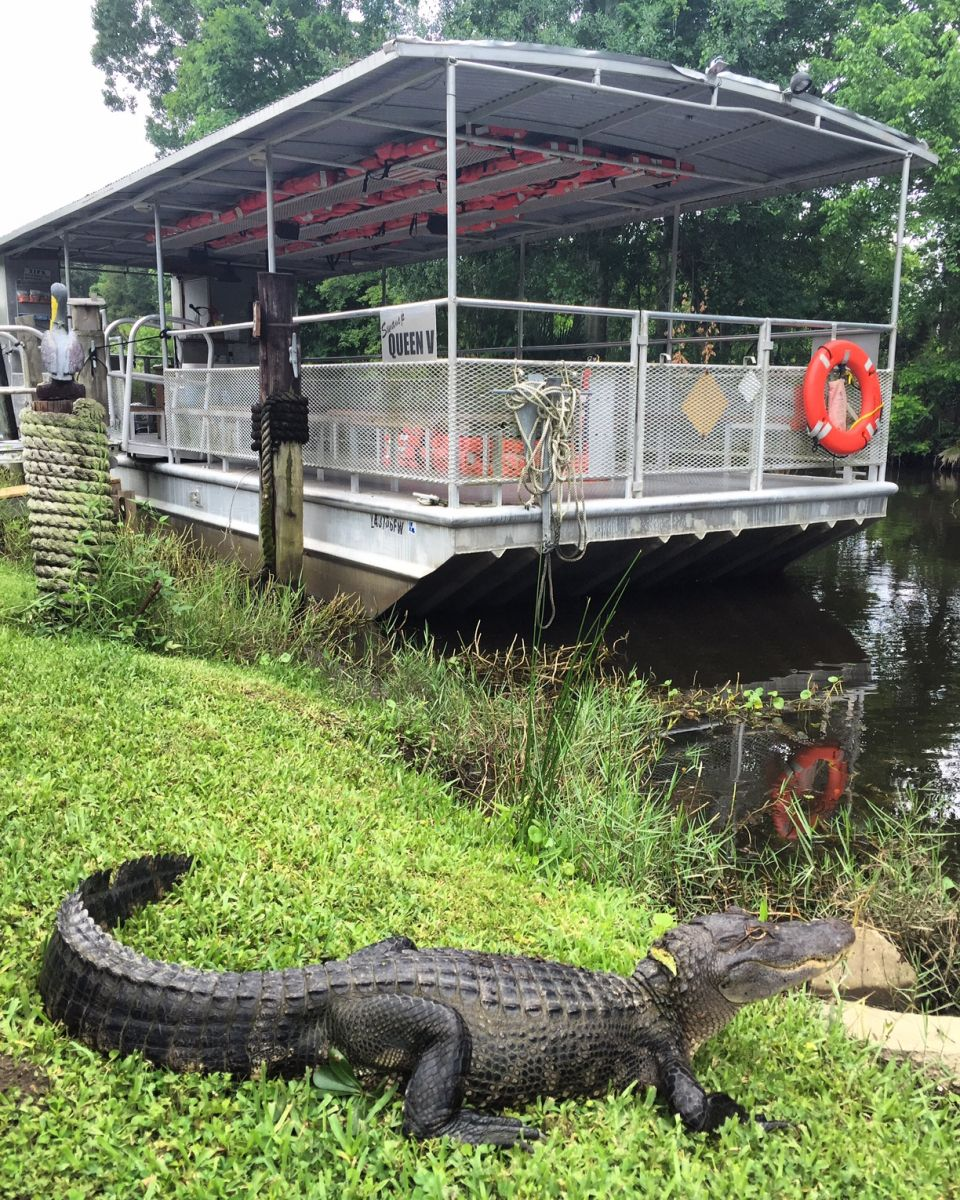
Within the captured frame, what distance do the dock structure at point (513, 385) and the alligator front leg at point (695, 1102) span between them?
4.69 m

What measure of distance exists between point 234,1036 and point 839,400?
7.76 m

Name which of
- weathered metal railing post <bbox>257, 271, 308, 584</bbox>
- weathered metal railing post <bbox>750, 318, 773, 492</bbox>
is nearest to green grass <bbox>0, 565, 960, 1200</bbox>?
weathered metal railing post <bbox>257, 271, 308, 584</bbox>

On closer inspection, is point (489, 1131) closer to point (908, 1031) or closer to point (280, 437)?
point (908, 1031)

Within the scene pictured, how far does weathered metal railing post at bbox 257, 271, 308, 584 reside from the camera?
7879 millimetres

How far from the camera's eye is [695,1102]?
2.52 m

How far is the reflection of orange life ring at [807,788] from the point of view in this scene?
17.1 ft

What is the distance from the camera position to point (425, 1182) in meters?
2.13

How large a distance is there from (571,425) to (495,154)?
3883mm

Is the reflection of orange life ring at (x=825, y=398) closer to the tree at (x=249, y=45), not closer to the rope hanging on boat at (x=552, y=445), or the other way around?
the rope hanging on boat at (x=552, y=445)

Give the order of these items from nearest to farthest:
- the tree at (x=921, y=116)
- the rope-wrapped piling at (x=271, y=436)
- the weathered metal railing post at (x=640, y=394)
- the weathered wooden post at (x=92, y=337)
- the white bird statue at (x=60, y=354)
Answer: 1. the white bird statue at (x=60, y=354)
2. the weathered metal railing post at (x=640, y=394)
3. the rope-wrapped piling at (x=271, y=436)
4. the weathered wooden post at (x=92, y=337)
5. the tree at (x=921, y=116)

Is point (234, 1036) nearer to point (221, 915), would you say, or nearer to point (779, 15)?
point (221, 915)

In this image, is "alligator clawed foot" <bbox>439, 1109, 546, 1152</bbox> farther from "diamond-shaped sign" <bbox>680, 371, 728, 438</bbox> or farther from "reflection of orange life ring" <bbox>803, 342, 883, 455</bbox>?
"reflection of orange life ring" <bbox>803, 342, 883, 455</bbox>

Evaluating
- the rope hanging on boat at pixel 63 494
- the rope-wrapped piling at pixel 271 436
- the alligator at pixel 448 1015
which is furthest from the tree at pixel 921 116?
the alligator at pixel 448 1015

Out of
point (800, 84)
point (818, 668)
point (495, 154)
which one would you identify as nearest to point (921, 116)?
point (495, 154)
